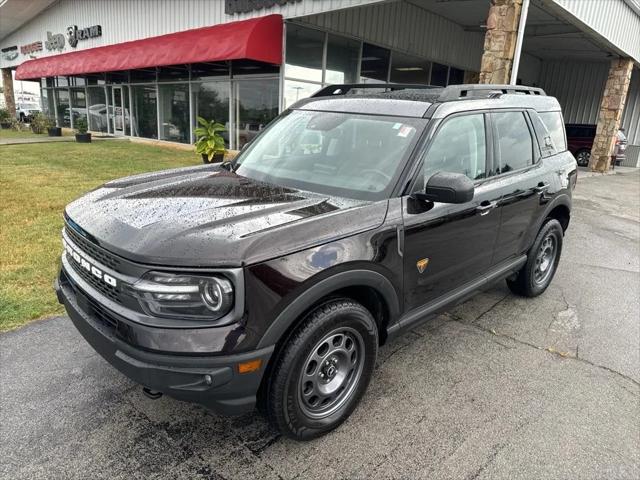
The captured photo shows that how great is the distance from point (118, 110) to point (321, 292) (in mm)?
22341

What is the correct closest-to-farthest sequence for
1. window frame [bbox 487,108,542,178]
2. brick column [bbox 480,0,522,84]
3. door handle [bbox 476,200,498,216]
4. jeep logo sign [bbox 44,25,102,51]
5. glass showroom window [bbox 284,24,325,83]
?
1. door handle [bbox 476,200,498,216]
2. window frame [bbox 487,108,542,178]
3. brick column [bbox 480,0,522,84]
4. glass showroom window [bbox 284,24,325,83]
5. jeep logo sign [bbox 44,25,102,51]

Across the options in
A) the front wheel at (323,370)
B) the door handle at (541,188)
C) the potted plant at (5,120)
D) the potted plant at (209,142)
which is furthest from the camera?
the potted plant at (5,120)

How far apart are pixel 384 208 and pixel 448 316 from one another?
1.96 metres

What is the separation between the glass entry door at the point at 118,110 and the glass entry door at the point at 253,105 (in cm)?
868

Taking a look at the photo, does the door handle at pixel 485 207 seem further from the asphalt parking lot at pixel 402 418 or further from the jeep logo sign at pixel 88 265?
the jeep logo sign at pixel 88 265

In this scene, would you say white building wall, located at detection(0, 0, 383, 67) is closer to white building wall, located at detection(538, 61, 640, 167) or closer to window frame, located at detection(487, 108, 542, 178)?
window frame, located at detection(487, 108, 542, 178)

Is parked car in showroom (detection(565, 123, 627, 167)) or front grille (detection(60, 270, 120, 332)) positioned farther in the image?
parked car in showroom (detection(565, 123, 627, 167))

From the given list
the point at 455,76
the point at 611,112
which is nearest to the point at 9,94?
the point at 455,76

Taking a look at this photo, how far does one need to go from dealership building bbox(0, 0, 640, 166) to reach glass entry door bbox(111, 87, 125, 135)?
9cm

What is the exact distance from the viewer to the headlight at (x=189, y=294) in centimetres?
202

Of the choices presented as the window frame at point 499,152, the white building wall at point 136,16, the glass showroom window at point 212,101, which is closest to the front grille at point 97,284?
the window frame at point 499,152

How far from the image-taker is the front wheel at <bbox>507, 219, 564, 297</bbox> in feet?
14.3

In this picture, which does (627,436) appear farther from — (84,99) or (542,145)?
(84,99)

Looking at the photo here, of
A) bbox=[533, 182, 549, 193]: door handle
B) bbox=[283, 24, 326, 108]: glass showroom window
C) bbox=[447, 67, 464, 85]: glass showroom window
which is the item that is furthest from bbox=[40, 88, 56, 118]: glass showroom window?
bbox=[533, 182, 549, 193]: door handle
